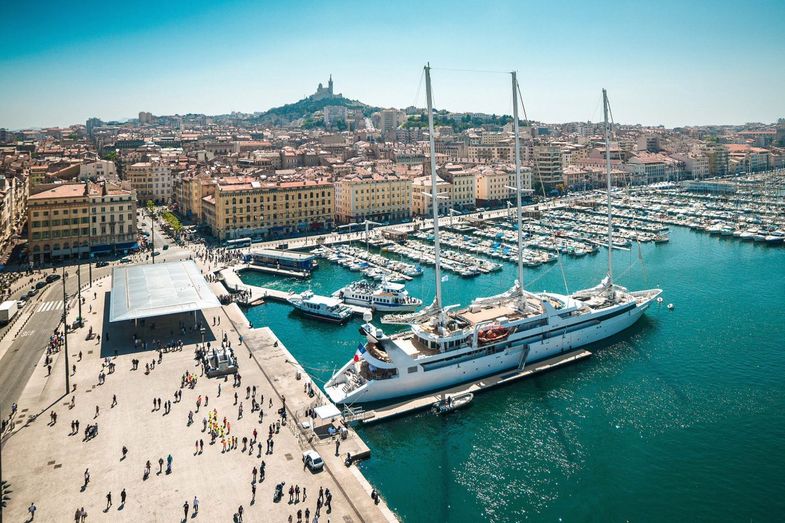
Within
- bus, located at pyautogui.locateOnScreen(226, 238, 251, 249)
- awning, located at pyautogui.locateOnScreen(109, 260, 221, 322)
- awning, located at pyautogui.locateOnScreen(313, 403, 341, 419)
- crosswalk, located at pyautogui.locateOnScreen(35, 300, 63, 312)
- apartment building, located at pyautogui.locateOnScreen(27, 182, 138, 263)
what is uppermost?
apartment building, located at pyautogui.locateOnScreen(27, 182, 138, 263)

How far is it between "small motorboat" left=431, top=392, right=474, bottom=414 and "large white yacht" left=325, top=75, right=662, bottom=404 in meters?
1.98

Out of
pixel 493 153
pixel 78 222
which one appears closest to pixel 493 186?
pixel 493 153

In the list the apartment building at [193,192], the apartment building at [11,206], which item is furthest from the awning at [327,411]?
the apartment building at [193,192]

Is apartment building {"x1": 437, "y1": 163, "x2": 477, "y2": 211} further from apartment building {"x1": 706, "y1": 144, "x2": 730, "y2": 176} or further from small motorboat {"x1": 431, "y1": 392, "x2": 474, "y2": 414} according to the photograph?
apartment building {"x1": 706, "y1": 144, "x2": 730, "y2": 176}

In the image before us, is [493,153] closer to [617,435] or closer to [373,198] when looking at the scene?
[373,198]

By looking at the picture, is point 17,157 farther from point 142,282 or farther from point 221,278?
point 142,282

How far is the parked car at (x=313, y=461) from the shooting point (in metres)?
27.6

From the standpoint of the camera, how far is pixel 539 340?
4228 centimetres

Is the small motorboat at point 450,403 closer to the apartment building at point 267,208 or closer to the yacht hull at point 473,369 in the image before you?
the yacht hull at point 473,369

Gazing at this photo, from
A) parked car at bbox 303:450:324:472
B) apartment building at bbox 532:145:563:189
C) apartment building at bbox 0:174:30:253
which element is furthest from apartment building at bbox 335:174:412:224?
parked car at bbox 303:450:324:472

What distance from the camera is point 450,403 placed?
35688 millimetres

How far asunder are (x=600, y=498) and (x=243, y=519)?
16478mm

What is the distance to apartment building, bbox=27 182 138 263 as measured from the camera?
6994 cm

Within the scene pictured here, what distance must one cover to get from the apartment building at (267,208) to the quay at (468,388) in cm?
5587
